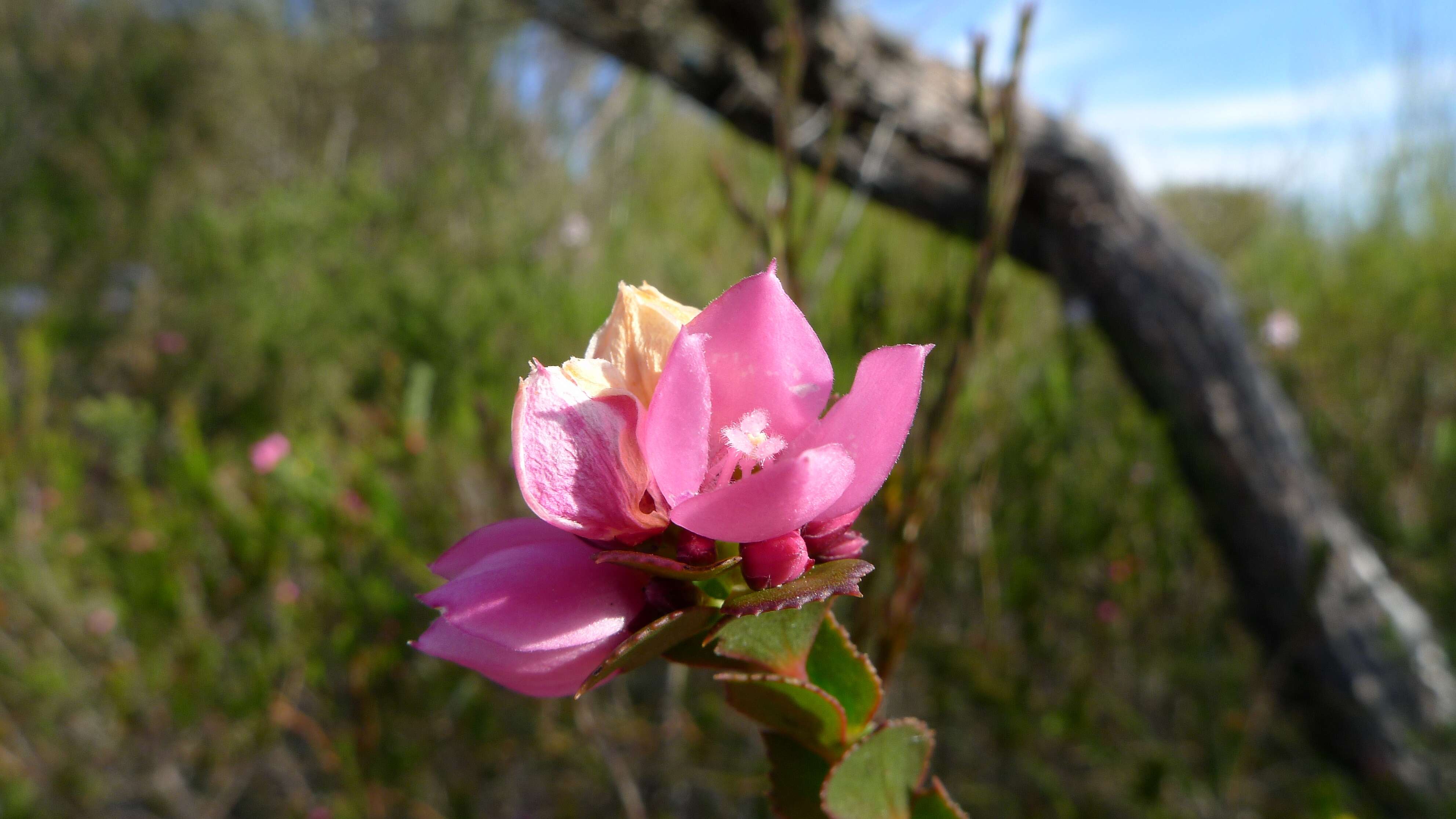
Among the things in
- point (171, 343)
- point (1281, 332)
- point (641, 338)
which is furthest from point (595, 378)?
point (171, 343)

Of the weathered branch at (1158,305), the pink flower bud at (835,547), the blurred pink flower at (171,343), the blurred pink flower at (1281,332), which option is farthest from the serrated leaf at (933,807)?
the blurred pink flower at (171,343)

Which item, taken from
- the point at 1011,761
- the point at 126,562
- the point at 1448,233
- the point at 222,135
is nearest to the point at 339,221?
the point at 126,562

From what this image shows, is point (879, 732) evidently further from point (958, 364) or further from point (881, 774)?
point (958, 364)

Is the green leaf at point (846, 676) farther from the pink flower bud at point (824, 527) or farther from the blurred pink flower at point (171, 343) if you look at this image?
the blurred pink flower at point (171, 343)

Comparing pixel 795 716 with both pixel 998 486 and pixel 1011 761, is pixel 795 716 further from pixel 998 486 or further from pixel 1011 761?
pixel 998 486

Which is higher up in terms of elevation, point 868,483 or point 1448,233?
point 1448,233

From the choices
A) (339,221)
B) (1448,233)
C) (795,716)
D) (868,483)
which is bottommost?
(339,221)
